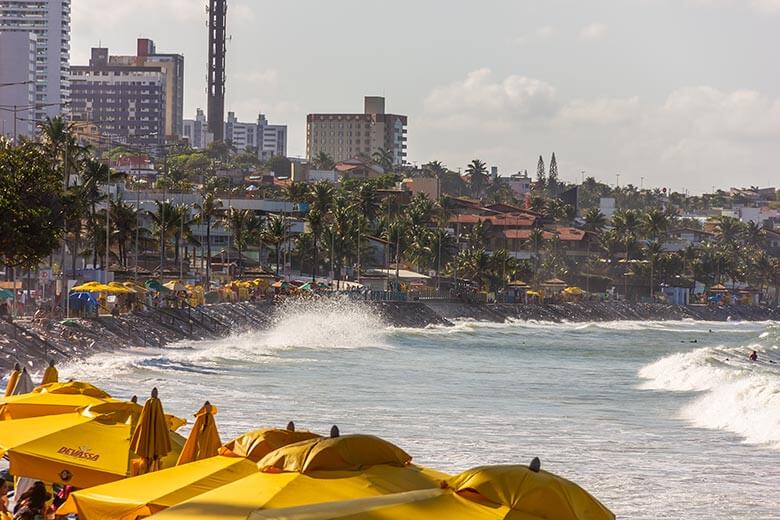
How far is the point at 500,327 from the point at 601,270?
5845cm

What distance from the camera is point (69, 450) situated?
1597 cm

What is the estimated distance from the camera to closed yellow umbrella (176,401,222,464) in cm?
1574

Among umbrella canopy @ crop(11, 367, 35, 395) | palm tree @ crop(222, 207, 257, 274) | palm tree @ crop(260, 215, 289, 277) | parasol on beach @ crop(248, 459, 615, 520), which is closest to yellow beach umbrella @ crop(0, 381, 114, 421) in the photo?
umbrella canopy @ crop(11, 367, 35, 395)

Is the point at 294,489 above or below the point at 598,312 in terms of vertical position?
above

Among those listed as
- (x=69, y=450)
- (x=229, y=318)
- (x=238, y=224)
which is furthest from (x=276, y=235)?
(x=69, y=450)

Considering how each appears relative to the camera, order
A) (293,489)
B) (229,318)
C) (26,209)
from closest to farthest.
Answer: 1. (293,489)
2. (26,209)
3. (229,318)

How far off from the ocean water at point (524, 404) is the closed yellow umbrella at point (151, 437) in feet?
24.1

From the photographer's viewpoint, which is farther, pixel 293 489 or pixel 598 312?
pixel 598 312

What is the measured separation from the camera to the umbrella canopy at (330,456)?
1172cm

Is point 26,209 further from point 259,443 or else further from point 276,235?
point 276,235

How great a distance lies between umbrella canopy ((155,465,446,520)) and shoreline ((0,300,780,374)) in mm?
28069

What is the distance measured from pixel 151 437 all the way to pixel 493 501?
668 cm

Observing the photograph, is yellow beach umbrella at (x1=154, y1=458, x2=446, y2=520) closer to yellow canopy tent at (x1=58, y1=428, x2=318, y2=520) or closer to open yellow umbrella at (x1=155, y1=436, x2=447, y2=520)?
open yellow umbrella at (x1=155, y1=436, x2=447, y2=520)

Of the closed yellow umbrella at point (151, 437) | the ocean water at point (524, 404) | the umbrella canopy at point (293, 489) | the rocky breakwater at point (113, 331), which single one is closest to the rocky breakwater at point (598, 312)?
the rocky breakwater at point (113, 331)
